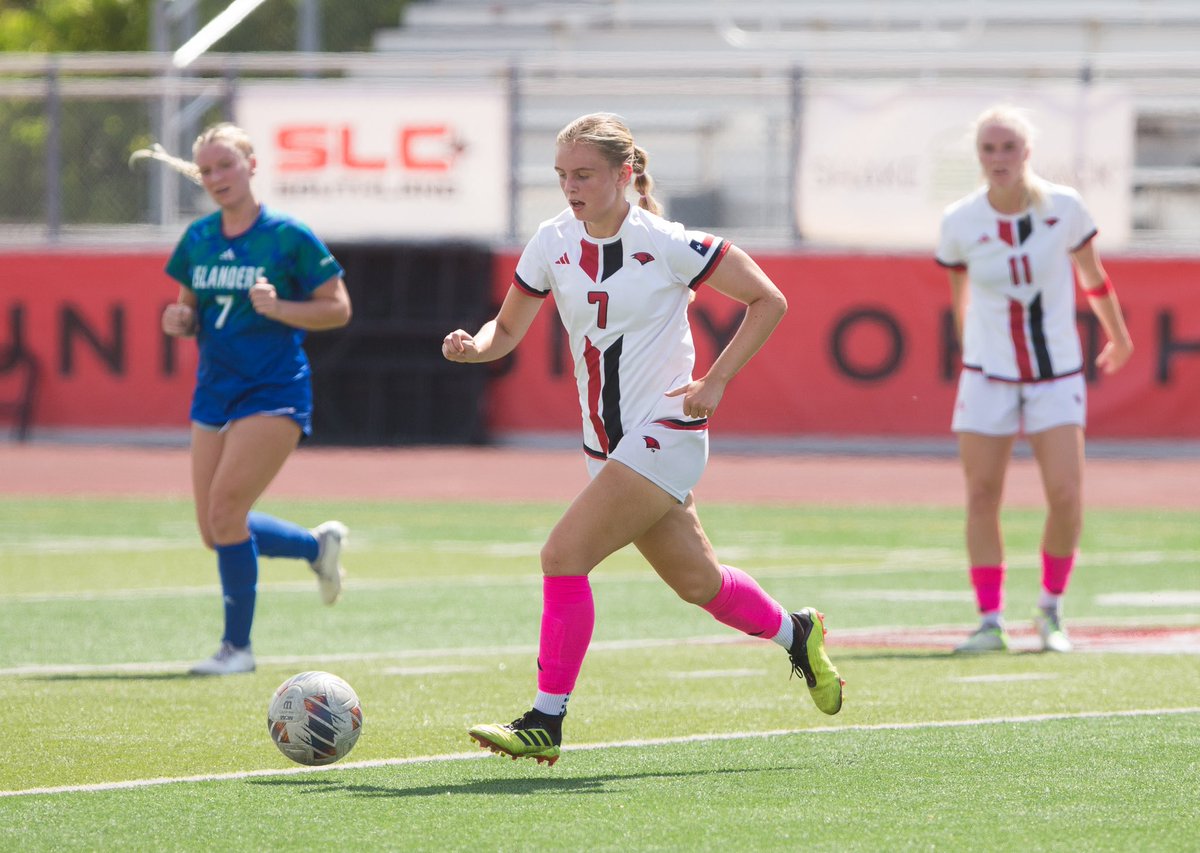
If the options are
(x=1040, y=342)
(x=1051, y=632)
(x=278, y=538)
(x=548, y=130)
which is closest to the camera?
(x=1040, y=342)

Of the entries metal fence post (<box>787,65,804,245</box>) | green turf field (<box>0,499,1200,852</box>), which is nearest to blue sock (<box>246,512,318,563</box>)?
green turf field (<box>0,499,1200,852</box>)

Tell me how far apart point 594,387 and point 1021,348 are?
3.25m

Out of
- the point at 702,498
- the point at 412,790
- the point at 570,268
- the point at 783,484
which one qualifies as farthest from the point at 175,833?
the point at 783,484

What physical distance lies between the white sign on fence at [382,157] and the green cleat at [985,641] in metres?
13.5

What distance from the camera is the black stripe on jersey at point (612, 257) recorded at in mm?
6191

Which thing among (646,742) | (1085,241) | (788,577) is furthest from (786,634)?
(788,577)

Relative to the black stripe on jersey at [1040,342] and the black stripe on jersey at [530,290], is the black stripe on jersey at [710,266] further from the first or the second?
the black stripe on jersey at [1040,342]

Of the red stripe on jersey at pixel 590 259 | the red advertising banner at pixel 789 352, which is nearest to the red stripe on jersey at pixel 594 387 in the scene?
the red stripe on jersey at pixel 590 259

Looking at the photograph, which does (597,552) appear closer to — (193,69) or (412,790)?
(412,790)

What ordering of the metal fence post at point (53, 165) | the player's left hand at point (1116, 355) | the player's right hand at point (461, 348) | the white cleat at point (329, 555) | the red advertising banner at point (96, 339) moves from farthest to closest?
1. the metal fence post at point (53, 165)
2. the red advertising banner at point (96, 339)
3. the white cleat at point (329, 555)
4. the player's left hand at point (1116, 355)
5. the player's right hand at point (461, 348)

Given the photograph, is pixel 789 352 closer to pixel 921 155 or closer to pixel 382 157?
pixel 921 155

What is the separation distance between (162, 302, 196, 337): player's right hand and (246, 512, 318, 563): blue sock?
84 centimetres

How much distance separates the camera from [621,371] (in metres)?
6.19

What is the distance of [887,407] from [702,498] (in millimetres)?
4246
